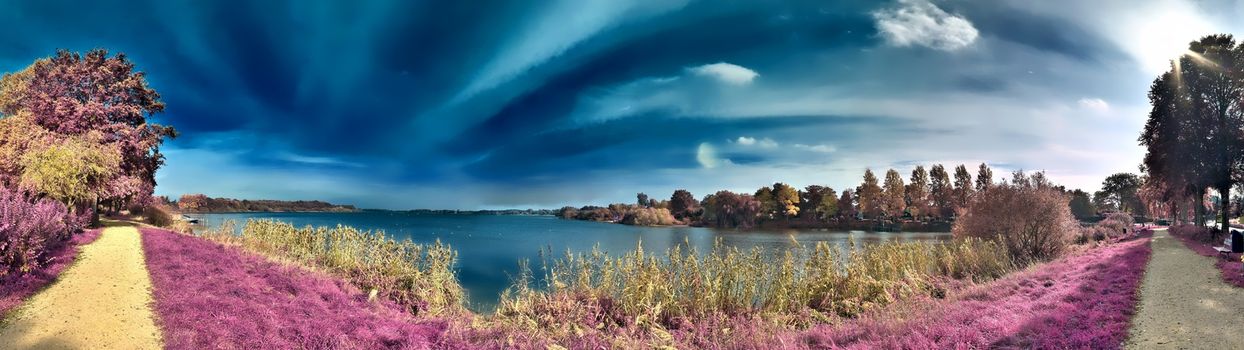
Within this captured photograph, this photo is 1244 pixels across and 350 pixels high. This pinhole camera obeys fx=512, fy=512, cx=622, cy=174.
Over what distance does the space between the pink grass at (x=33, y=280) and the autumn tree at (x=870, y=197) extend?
8214 centimetres

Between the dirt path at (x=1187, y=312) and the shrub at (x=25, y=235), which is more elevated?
the shrub at (x=25, y=235)

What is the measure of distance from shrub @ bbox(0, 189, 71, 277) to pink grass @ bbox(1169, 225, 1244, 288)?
22.8m

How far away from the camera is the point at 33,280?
8852mm

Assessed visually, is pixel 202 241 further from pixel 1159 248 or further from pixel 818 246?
pixel 1159 248

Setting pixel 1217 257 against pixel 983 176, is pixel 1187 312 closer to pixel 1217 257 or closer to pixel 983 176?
pixel 1217 257

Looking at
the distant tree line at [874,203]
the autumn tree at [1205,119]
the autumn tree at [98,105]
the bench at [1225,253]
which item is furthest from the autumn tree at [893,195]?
the autumn tree at [98,105]

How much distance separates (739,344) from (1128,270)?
1155cm

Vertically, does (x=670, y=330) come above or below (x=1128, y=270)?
below

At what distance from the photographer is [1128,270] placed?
12.3 meters

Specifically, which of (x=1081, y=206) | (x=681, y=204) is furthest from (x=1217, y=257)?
(x=681, y=204)

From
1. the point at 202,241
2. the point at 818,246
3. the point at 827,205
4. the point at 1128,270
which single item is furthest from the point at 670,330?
the point at 827,205

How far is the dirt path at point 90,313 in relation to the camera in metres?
6.89

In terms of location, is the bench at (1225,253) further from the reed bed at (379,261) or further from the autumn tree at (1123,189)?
the autumn tree at (1123,189)

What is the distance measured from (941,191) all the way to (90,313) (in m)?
91.0
